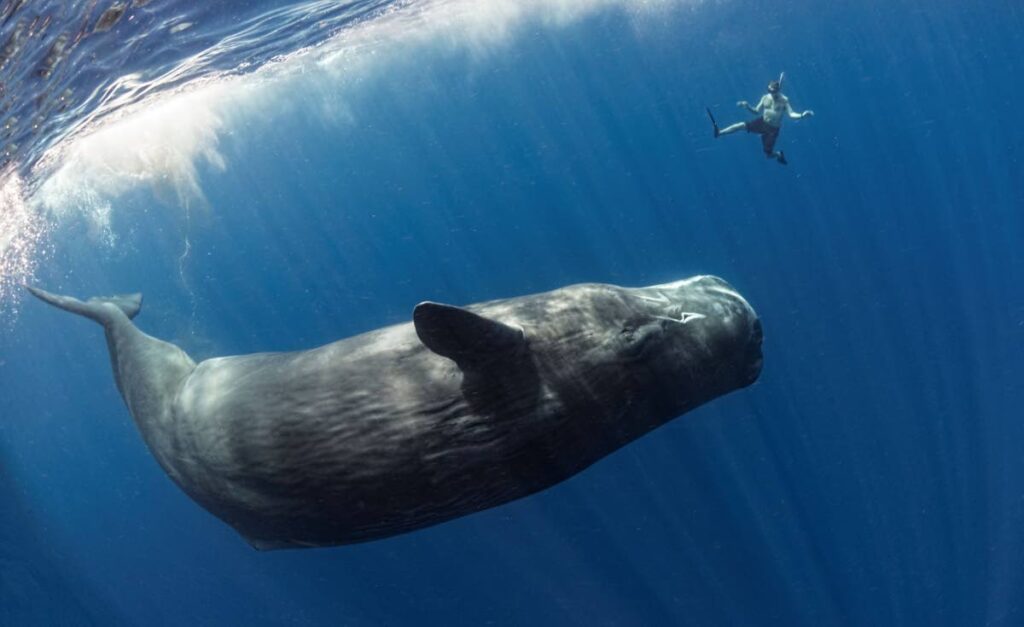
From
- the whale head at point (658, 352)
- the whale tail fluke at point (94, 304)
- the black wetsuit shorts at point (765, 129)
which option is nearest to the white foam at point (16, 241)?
the whale tail fluke at point (94, 304)

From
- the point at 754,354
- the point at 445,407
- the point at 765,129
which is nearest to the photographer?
the point at 445,407

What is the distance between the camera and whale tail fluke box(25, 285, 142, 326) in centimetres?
848

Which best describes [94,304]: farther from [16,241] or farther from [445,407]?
[16,241]

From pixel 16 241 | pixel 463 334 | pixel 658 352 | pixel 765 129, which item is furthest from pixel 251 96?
pixel 463 334

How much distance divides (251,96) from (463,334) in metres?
30.6

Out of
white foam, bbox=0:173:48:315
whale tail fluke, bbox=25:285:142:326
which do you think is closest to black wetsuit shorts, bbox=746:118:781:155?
whale tail fluke, bbox=25:285:142:326

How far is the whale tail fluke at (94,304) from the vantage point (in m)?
8.48

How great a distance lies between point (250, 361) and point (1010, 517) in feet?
72.3

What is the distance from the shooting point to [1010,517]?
1897 cm

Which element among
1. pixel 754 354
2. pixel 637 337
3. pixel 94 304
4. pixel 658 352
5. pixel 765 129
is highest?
pixel 94 304

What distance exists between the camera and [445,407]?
5145 mm

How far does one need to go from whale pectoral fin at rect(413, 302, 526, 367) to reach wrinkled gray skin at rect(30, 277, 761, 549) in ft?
0.05

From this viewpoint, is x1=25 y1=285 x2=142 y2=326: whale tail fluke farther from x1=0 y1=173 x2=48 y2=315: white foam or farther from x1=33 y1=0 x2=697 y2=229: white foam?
x1=33 y1=0 x2=697 y2=229: white foam

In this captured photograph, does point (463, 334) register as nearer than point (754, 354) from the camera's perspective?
Yes
